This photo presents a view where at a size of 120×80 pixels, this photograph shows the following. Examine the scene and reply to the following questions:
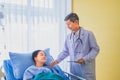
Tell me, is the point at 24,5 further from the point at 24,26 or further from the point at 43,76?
the point at 43,76

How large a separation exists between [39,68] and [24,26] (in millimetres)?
867

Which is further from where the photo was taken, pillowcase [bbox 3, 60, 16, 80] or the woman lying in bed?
pillowcase [bbox 3, 60, 16, 80]

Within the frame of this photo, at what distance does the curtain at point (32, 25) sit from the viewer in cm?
327

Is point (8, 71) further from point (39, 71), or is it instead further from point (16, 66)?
point (39, 71)

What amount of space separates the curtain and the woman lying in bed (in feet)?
Result: 1.98

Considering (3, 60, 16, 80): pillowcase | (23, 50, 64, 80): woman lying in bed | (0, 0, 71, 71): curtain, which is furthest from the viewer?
(0, 0, 71, 71): curtain

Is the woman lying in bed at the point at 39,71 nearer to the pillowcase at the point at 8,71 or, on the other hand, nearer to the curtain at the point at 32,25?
the pillowcase at the point at 8,71

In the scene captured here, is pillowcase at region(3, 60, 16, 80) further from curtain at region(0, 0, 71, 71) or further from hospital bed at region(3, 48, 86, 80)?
curtain at region(0, 0, 71, 71)

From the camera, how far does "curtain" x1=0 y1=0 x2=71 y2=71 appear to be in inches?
129

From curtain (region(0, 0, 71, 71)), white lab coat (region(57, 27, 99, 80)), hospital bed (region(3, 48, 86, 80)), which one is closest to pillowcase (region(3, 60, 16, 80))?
hospital bed (region(3, 48, 86, 80))

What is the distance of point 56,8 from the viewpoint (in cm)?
386

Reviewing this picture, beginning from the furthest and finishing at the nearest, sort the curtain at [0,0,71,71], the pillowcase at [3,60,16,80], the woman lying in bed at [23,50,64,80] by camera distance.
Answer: the curtain at [0,0,71,71] → the pillowcase at [3,60,16,80] → the woman lying in bed at [23,50,64,80]

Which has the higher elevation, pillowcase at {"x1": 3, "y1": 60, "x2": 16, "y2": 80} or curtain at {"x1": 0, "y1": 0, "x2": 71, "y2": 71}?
curtain at {"x1": 0, "y1": 0, "x2": 71, "y2": 71}

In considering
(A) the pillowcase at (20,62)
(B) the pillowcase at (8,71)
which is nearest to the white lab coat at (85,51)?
(A) the pillowcase at (20,62)
